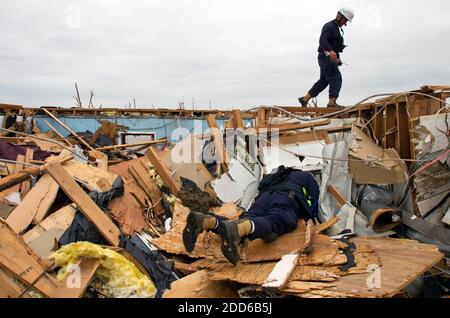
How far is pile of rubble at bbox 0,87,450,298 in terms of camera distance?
3.16 metres

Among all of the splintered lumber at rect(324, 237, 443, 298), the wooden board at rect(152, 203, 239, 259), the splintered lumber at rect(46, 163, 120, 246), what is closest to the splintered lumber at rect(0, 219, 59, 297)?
the splintered lumber at rect(46, 163, 120, 246)

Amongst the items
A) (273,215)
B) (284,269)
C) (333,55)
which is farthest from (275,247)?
(333,55)

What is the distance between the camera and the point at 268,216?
11.8 ft

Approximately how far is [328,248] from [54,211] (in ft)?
9.79

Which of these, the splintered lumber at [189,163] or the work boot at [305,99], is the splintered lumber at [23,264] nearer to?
the splintered lumber at [189,163]

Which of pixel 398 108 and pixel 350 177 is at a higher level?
pixel 398 108

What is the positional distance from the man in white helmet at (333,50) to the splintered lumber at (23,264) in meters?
5.53

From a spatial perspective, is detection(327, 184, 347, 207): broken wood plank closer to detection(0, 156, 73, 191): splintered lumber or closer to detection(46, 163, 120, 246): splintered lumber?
detection(46, 163, 120, 246): splintered lumber

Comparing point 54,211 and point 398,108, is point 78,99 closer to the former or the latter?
point 54,211

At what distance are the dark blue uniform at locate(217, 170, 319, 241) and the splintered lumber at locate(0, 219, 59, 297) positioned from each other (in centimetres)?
140

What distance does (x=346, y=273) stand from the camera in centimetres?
313

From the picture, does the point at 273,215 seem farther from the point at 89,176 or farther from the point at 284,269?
the point at 89,176
